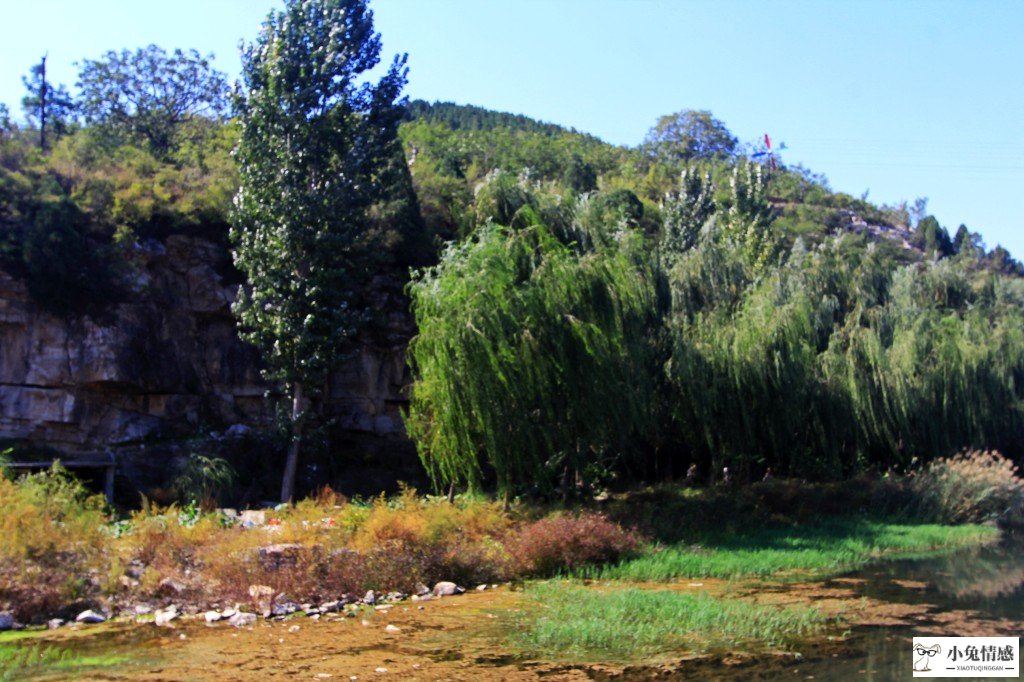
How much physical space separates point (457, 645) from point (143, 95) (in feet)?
113

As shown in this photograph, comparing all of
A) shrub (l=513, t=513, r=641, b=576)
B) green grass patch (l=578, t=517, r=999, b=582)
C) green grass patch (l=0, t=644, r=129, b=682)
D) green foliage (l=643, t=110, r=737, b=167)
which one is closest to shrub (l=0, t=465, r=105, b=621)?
green grass patch (l=0, t=644, r=129, b=682)

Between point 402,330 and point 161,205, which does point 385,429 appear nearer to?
point 402,330

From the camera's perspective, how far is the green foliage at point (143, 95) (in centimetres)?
3672

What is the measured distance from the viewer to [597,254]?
19.9 meters

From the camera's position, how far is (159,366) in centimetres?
2512

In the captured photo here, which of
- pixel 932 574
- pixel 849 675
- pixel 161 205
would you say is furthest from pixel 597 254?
pixel 161 205

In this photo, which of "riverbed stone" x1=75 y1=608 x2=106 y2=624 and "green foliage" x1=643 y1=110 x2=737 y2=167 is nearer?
"riverbed stone" x1=75 y1=608 x2=106 y2=624

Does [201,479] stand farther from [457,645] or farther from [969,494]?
[969,494]

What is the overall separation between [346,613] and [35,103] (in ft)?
105

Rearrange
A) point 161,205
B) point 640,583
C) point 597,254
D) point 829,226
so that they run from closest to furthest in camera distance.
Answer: point 640,583 < point 597,254 < point 161,205 < point 829,226

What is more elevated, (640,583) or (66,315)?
(66,315)

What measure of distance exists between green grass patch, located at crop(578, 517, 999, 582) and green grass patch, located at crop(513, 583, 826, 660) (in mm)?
2494

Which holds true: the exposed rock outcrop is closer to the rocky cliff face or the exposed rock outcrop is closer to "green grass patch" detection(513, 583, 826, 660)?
the rocky cliff face

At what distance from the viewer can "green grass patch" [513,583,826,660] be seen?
1044 cm
